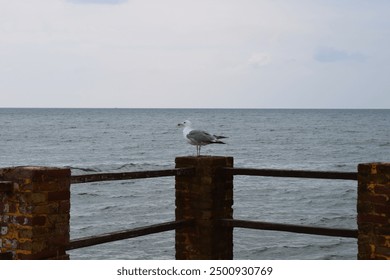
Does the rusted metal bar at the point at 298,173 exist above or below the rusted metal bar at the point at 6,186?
above

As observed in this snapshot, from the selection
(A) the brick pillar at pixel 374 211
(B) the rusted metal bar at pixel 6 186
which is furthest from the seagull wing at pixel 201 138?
(B) the rusted metal bar at pixel 6 186

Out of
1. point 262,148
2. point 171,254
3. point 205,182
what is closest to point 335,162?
point 262,148

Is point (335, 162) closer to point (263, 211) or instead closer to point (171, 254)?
point (263, 211)

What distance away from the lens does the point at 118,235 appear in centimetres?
612

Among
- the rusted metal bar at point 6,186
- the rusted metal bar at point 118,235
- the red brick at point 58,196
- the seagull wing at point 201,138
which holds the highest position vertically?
the seagull wing at point 201,138

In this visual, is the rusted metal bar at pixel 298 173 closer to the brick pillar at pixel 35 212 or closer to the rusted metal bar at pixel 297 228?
the rusted metal bar at pixel 297 228

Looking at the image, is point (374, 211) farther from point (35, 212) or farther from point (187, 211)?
point (35, 212)

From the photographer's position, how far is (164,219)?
25562 mm

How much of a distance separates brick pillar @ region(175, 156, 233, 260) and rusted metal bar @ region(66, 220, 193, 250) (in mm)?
157

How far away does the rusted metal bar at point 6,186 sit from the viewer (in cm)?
540

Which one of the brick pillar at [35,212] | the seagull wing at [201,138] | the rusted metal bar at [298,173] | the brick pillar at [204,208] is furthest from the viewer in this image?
the seagull wing at [201,138]

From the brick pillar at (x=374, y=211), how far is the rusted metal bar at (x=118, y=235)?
6.10ft

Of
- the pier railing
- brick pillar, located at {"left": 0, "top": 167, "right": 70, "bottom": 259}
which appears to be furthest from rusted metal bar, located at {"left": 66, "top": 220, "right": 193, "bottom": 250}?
brick pillar, located at {"left": 0, "top": 167, "right": 70, "bottom": 259}
